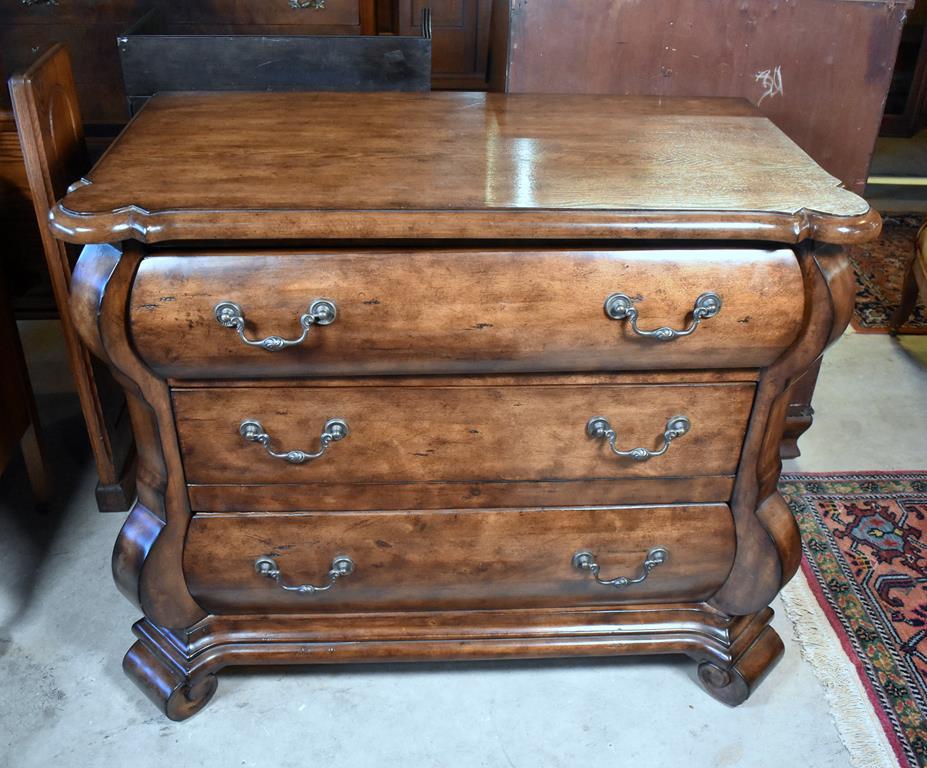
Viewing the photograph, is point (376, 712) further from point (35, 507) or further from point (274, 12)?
point (274, 12)

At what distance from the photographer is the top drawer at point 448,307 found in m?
1.12

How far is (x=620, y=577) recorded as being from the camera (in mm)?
1404

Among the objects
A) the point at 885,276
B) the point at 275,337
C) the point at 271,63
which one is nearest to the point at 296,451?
the point at 275,337

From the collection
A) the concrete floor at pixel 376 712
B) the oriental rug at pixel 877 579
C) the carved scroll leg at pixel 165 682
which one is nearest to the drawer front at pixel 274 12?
the concrete floor at pixel 376 712

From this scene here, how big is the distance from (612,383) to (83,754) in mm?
961

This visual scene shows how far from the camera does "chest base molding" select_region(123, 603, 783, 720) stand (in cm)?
141

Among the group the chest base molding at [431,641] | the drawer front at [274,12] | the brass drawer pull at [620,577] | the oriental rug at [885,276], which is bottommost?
the oriental rug at [885,276]

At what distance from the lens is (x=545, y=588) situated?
1.41 m

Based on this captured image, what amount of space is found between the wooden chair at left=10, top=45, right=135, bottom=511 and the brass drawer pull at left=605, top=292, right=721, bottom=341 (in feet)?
3.08

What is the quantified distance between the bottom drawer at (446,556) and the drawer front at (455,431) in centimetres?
7

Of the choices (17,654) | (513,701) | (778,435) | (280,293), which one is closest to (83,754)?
(17,654)

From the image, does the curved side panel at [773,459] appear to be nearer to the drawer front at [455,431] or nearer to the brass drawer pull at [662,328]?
the drawer front at [455,431]

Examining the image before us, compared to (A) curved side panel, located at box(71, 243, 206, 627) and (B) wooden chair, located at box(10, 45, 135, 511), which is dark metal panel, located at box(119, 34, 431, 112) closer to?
(B) wooden chair, located at box(10, 45, 135, 511)

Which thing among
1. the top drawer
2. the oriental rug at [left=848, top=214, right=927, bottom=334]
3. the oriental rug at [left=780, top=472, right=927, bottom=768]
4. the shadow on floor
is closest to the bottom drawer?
the top drawer
